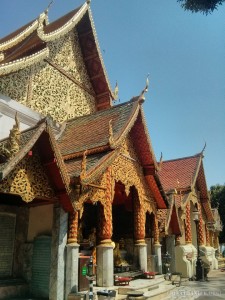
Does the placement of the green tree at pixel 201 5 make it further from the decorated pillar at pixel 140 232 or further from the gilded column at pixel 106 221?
the decorated pillar at pixel 140 232

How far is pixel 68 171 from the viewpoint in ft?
22.6

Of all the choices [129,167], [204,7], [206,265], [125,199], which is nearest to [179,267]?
[206,265]

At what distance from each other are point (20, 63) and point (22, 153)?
142 inches

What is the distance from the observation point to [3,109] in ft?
26.1

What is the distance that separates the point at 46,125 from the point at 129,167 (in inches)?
158

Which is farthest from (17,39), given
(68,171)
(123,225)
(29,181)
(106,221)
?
(123,225)

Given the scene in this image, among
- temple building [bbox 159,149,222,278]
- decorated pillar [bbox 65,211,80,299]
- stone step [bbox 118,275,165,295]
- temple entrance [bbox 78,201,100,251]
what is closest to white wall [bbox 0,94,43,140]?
decorated pillar [bbox 65,211,80,299]

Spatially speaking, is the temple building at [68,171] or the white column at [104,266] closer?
the temple building at [68,171]

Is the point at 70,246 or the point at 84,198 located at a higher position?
the point at 84,198

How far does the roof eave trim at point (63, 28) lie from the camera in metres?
8.94

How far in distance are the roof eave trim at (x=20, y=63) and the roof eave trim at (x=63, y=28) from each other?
2.04 feet

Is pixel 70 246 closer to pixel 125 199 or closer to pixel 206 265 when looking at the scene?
pixel 125 199

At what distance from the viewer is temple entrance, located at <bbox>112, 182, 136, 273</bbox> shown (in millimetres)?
10516

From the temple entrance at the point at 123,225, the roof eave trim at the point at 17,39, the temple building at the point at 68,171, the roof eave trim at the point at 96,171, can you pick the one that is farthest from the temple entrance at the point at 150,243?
the roof eave trim at the point at 17,39
